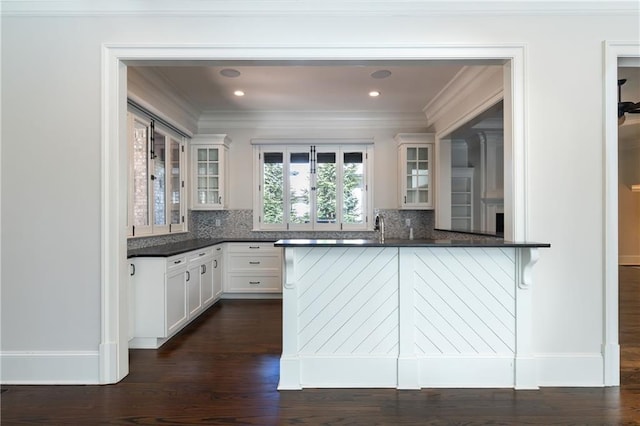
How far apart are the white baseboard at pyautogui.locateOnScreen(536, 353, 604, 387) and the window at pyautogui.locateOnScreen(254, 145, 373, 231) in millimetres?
3166

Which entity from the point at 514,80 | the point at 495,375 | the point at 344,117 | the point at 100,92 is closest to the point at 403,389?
the point at 495,375

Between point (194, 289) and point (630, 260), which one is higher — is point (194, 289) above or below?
above

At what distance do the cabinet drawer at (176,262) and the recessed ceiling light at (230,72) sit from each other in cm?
198

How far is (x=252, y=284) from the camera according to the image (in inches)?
196

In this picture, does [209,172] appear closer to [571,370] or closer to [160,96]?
[160,96]

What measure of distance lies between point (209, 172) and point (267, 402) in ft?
12.1

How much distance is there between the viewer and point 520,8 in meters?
2.41

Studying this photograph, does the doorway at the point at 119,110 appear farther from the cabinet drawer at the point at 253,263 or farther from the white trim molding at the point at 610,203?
the cabinet drawer at the point at 253,263

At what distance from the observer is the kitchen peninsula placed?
236 centimetres

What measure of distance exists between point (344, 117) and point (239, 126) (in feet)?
5.27

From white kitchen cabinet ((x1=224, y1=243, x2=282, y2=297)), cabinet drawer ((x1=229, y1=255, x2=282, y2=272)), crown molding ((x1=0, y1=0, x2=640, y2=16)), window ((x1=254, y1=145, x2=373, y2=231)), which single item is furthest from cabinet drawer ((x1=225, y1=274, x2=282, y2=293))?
crown molding ((x1=0, y1=0, x2=640, y2=16))

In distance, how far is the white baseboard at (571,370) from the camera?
238 centimetres

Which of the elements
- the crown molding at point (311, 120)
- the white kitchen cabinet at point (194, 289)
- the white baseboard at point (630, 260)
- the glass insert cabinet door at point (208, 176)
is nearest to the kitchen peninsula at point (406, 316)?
the white kitchen cabinet at point (194, 289)

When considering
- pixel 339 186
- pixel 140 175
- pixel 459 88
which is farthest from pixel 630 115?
pixel 140 175
